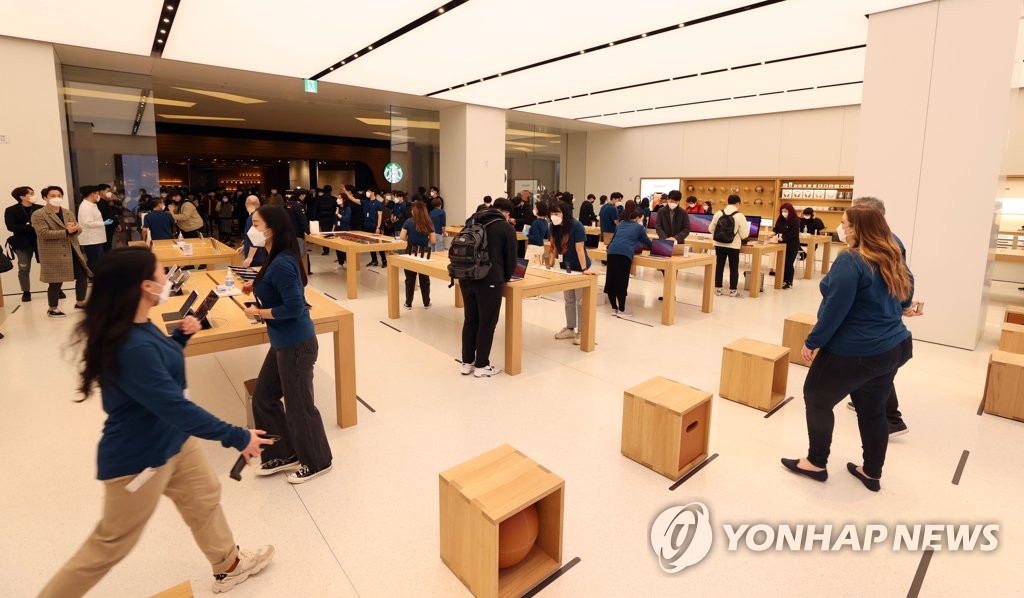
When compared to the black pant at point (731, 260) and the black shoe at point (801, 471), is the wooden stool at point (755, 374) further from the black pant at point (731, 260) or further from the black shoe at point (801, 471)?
the black pant at point (731, 260)

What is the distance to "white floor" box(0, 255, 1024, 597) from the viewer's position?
7.50 feet

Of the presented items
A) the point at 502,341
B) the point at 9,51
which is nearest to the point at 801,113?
the point at 502,341

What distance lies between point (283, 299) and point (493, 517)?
57.6 inches

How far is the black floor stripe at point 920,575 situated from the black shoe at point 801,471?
22.9 inches

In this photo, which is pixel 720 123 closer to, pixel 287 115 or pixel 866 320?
pixel 287 115

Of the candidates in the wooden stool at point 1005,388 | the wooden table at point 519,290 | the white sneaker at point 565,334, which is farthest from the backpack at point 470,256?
the wooden stool at point 1005,388

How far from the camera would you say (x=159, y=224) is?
862 centimetres

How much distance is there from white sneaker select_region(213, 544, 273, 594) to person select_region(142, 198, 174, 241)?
311 inches

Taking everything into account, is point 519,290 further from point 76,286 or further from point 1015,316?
point 76,286

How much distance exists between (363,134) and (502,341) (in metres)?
17.4

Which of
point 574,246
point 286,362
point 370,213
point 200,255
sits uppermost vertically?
point 370,213

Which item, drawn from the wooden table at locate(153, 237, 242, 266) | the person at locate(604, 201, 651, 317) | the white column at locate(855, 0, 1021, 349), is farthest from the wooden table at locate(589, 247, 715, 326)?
the wooden table at locate(153, 237, 242, 266)

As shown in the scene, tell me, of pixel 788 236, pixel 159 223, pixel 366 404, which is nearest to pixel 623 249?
pixel 366 404

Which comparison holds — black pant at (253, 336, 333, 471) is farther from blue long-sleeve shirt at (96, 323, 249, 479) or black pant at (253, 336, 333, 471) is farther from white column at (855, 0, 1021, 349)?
white column at (855, 0, 1021, 349)
